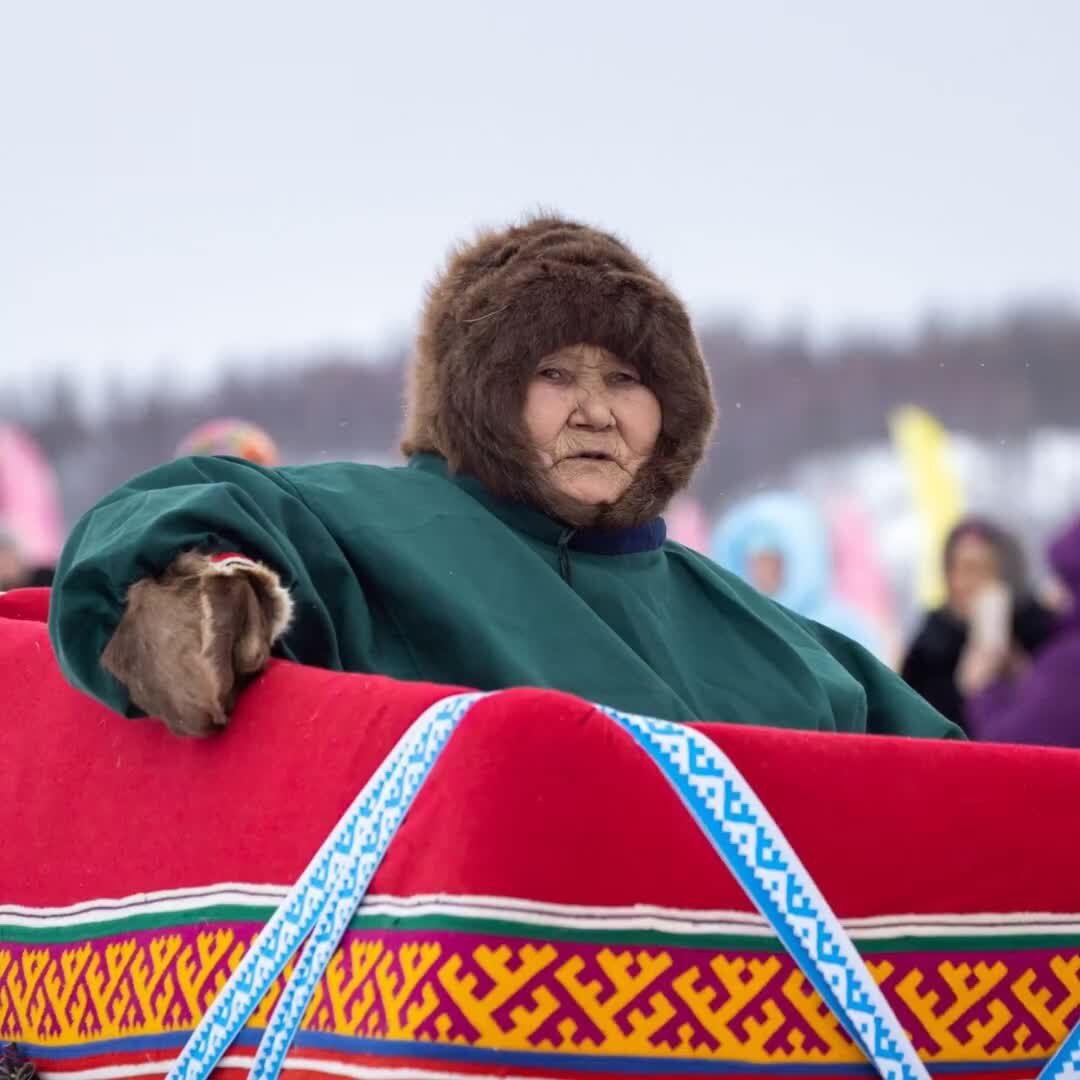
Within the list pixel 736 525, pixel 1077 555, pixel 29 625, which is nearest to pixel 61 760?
pixel 29 625

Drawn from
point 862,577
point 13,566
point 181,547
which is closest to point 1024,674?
point 13,566

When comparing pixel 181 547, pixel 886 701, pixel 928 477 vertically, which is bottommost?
pixel 928 477

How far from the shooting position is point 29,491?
9352mm

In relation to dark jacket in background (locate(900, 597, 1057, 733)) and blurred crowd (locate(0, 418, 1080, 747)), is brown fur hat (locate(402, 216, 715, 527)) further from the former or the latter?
dark jacket in background (locate(900, 597, 1057, 733))

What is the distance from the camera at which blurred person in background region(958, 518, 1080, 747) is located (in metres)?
4.35

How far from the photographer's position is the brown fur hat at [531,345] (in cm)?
217

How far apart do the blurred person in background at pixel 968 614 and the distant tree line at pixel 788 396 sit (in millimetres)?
3716

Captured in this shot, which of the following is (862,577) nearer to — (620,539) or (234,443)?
(234,443)

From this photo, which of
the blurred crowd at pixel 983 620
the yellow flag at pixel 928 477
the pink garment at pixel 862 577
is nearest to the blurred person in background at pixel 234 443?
the blurred crowd at pixel 983 620

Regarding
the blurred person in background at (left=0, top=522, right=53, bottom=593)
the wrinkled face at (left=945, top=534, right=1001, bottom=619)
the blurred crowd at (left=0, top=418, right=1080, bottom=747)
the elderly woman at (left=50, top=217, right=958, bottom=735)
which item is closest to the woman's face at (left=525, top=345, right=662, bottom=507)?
the elderly woman at (left=50, top=217, right=958, bottom=735)

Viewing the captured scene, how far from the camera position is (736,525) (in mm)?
7047

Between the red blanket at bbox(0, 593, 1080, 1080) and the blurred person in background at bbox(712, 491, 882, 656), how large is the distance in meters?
4.66

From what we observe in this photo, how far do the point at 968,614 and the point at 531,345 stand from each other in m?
3.01

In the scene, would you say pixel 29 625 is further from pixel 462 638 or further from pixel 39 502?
pixel 39 502
